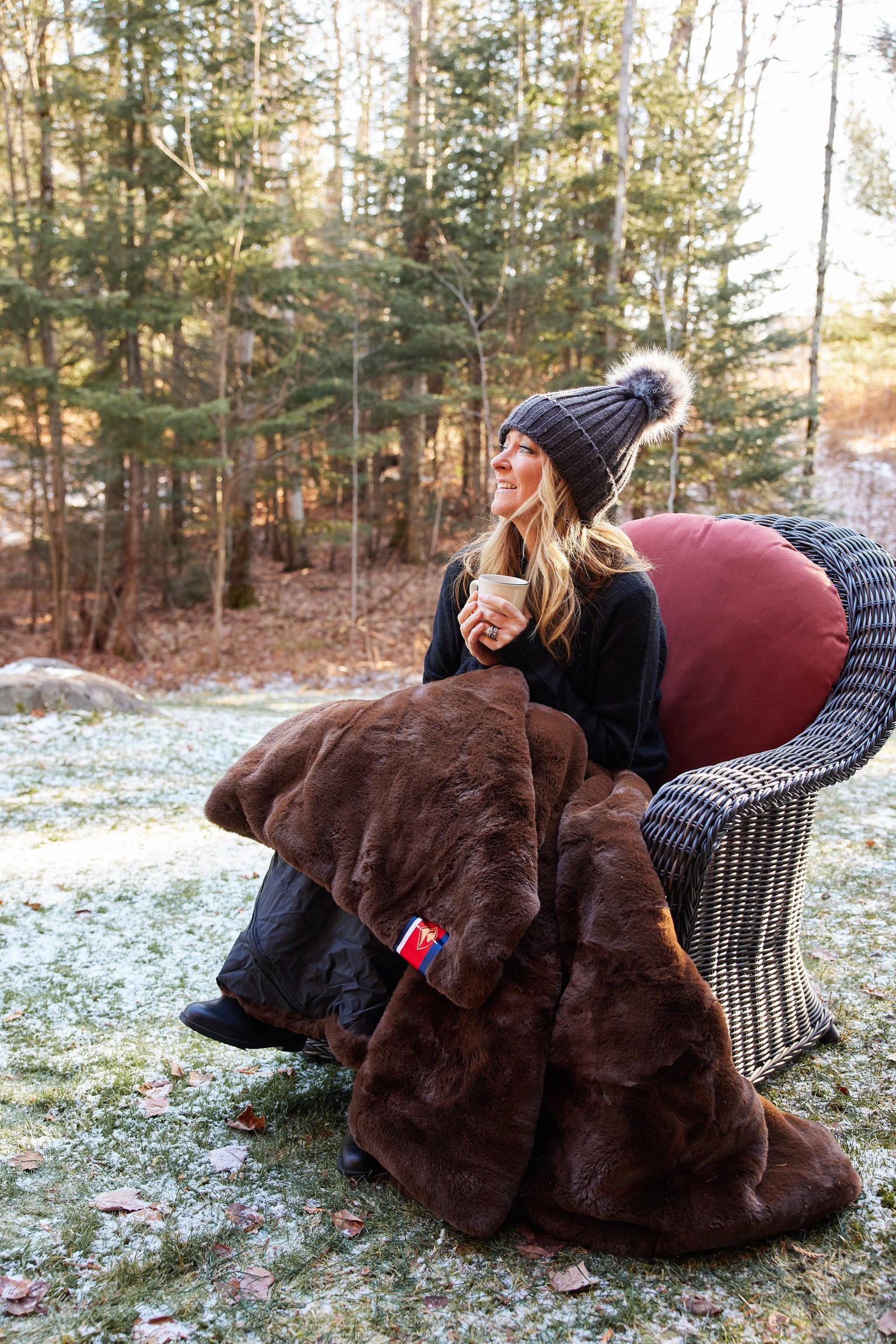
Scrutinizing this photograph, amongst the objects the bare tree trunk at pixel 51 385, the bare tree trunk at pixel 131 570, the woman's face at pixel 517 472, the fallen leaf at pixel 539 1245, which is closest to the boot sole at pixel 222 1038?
the fallen leaf at pixel 539 1245

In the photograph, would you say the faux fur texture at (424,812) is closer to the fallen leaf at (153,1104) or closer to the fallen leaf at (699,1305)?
the fallen leaf at (699,1305)

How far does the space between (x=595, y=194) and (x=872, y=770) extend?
31.6 ft

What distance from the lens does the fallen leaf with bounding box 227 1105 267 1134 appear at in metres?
1.89

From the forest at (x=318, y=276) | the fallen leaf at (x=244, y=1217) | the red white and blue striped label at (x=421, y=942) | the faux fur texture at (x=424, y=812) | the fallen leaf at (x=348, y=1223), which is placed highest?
the forest at (x=318, y=276)

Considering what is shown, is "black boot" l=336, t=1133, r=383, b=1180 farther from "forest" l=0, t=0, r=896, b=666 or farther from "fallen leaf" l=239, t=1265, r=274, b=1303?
"forest" l=0, t=0, r=896, b=666

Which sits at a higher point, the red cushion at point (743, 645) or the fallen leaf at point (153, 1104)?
the red cushion at point (743, 645)

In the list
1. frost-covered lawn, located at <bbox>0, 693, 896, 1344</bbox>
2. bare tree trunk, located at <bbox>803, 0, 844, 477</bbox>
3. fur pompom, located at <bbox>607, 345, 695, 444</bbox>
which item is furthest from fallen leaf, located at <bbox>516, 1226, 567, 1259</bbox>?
bare tree trunk, located at <bbox>803, 0, 844, 477</bbox>

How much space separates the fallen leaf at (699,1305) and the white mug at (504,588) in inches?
46.5

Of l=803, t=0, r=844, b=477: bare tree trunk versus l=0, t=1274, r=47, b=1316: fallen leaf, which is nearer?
l=0, t=1274, r=47, b=1316: fallen leaf

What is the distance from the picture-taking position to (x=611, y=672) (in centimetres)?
189

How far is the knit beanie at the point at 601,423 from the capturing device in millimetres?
1972

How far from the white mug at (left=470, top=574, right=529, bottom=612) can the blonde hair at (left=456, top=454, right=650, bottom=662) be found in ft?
0.35

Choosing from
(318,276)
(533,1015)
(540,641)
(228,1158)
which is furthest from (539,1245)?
(318,276)

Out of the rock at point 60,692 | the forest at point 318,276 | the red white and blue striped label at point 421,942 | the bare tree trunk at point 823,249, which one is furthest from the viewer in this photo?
the forest at point 318,276
